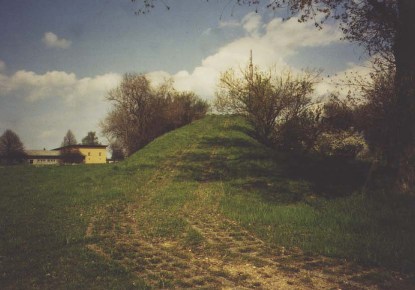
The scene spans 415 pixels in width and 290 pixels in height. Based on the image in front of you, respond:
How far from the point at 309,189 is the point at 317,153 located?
501 inches

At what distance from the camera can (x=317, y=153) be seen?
28188mm

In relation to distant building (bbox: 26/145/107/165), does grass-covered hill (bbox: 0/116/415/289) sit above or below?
below

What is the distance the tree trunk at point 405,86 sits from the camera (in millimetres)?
13281

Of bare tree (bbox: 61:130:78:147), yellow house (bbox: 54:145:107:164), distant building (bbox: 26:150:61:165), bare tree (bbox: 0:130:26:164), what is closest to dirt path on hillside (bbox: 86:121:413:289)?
bare tree (bbox: 0:130:26:164)

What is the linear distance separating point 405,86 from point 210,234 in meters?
9.96

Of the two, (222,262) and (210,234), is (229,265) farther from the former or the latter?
(210,234)

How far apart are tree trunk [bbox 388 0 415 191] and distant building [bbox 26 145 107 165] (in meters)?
118

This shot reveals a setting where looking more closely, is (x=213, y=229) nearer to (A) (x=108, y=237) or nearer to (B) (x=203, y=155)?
(A) (x=108, y=237)

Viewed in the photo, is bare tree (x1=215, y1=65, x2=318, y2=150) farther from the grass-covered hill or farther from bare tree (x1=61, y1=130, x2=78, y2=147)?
bare tree (x1=61, y1=130, x2=78, y2=147)

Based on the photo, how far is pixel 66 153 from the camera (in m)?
120

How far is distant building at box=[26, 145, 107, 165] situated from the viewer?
409ft

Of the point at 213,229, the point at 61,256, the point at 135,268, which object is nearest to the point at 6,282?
the point at 61,256

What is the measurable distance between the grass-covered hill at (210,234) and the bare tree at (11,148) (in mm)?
105679

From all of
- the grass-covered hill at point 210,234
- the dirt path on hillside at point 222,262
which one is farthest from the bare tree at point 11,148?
the dirt path on hillside at point 222,262
